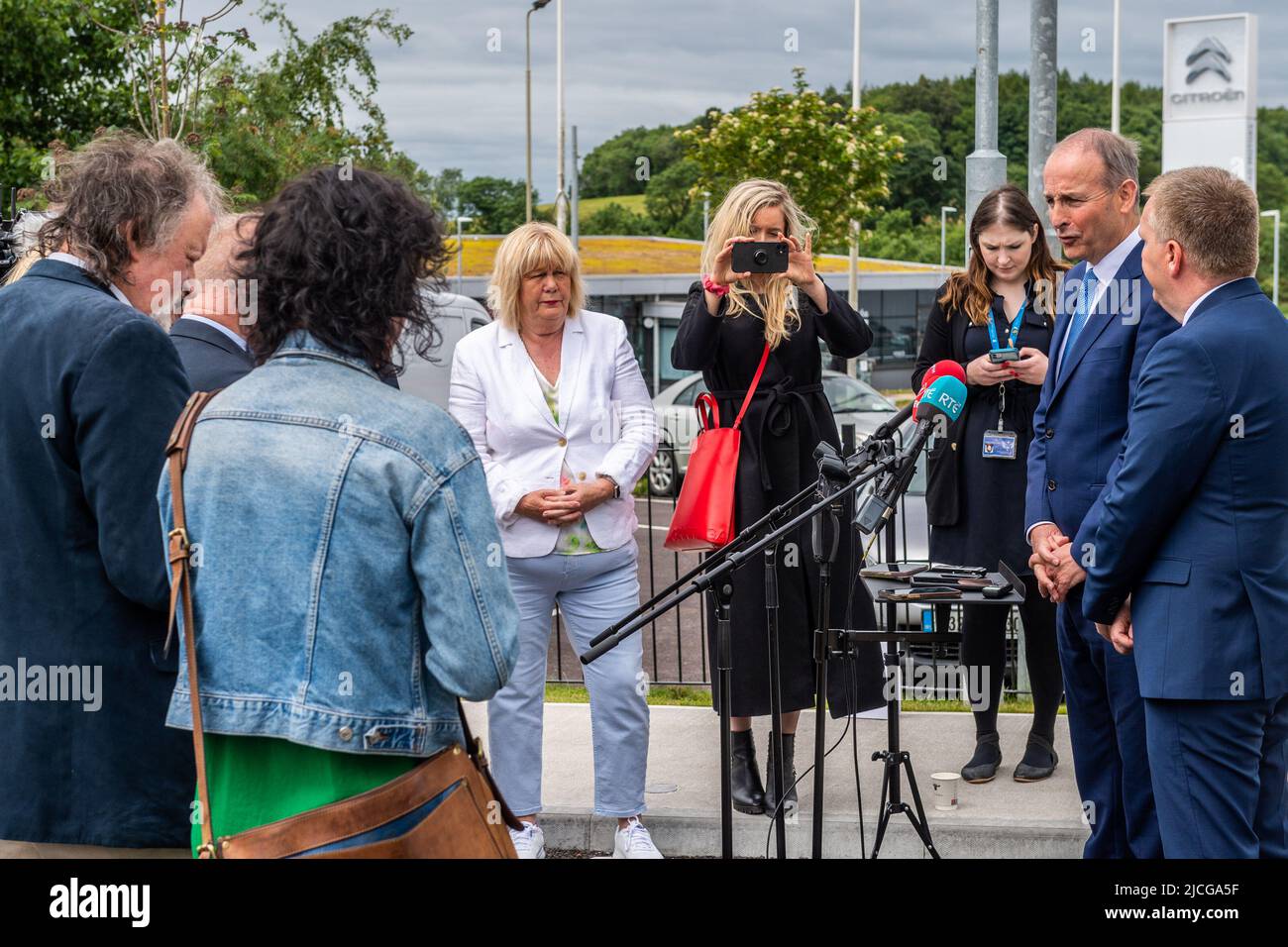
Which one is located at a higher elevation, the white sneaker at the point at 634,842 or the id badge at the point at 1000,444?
the id badge at the point at 1000,444

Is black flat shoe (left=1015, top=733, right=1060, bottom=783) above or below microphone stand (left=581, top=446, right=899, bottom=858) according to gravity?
below

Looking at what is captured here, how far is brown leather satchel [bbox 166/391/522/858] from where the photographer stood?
2234 mm

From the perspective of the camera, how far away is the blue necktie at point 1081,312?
4.15 metres

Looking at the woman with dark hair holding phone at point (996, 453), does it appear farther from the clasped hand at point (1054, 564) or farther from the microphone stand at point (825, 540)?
the microphone stand at point (825, 540)

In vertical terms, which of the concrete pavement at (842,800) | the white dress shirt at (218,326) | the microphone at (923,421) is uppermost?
the white dress shirt at (218,326)

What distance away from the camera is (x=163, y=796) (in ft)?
8.89

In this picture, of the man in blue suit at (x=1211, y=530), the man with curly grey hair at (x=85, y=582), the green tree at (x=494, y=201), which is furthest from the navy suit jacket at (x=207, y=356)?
the green tree at (x=494, y=201)

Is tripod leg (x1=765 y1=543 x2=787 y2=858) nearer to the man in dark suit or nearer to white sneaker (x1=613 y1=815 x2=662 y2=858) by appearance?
white sneaker (x1=613 y1=815 x2=662 y2=858)

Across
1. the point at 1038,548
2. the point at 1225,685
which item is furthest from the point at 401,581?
the point at 1038,548

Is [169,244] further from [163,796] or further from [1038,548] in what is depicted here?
[1038,548]

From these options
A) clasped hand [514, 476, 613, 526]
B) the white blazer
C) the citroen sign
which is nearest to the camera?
clasped hand [514, 476, 613, 526]

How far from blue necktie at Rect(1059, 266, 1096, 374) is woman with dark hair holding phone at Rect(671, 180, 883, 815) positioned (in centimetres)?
105

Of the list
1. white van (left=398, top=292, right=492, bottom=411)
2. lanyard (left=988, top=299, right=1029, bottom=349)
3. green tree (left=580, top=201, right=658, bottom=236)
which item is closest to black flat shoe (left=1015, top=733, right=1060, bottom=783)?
lanyard (left=988, top=299, right=1029, bottom=349)

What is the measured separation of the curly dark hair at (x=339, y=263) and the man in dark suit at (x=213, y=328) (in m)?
1.09
